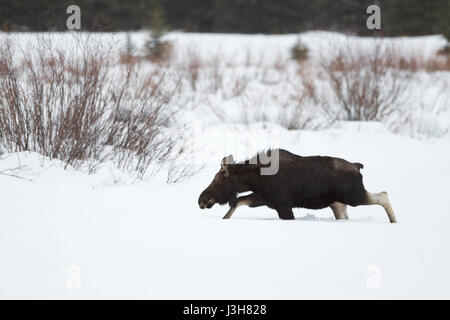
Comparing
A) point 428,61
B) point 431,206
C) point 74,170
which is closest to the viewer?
point 431,206

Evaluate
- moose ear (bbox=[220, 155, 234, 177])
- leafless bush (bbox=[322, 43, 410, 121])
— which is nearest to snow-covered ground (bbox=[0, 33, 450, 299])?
moose ear (bbox=[220, 155, 234, 177])

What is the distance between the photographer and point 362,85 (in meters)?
12.4

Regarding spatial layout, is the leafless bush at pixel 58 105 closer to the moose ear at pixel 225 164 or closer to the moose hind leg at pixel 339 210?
the moose ear at pixel 225 164

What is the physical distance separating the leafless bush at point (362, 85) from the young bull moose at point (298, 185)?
7.06 metres

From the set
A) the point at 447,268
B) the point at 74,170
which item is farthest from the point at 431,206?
the point at 74,170

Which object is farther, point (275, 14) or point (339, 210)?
point (275, 14)

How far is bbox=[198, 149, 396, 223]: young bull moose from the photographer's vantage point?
5262 mm

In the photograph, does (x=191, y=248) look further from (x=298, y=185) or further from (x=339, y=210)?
(x=339, y=210)

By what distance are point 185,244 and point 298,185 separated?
1.39 metres

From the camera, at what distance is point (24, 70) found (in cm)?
728

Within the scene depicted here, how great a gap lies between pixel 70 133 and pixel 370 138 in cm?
548

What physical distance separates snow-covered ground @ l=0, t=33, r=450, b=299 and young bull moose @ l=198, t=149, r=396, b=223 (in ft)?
0.56

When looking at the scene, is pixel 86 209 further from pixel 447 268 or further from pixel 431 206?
pixel 431 206

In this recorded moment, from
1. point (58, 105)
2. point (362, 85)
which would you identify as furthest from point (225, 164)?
point (362, 85)
